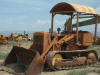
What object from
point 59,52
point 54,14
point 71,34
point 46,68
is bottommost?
point 46,68

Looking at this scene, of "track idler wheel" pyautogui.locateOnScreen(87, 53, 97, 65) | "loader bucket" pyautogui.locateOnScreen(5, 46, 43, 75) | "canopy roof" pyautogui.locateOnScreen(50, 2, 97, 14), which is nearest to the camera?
"loader bucket" pyautogui.locateOnScreen(5, 46, 43, 75)

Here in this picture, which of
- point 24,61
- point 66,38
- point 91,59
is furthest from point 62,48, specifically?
point 24,61

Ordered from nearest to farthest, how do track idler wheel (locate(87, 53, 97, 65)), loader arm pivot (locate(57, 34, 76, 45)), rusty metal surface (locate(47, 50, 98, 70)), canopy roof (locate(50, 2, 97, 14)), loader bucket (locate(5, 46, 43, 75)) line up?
1. loader bucket (locate(5, 46, 43, 75))
2. rusty metal surface (locate(47, 50, 98, 70))
3. loader arm pivot (locate(57, 34, 76, 45))
4. canopy roof (locate(50, 2, 97, 14))
5. track idler wheel (locate(87, 53, 97, 65))

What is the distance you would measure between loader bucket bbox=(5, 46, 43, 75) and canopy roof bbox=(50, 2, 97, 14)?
8.96 ft

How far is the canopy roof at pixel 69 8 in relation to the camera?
10.5 metres

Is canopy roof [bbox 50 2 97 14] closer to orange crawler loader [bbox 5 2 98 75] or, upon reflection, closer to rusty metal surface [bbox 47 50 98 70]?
orange crawler loader [bbox 5 2 98 75]

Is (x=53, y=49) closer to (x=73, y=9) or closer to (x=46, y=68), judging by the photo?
(x=46, y=68)

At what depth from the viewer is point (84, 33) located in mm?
10953

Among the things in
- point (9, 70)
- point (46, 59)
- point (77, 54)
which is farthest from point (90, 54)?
point (9, 70)

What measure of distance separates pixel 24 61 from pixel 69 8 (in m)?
3.26

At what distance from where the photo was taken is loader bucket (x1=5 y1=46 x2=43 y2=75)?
871cm

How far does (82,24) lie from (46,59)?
446 centimetres

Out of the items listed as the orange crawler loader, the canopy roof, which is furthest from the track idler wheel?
the canopy roof

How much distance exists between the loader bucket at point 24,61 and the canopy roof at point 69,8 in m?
2.73
